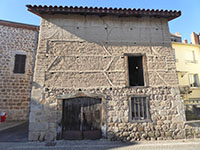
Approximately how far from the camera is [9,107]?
7855 millimetres

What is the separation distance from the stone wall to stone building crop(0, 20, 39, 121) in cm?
402

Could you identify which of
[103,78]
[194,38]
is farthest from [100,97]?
[194,38]

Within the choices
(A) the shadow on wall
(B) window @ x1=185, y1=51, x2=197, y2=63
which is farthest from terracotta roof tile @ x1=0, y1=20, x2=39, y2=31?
(B) window @ x1=185, y1=51, x2=197, y2=63

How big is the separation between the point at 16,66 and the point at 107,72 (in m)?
6.89

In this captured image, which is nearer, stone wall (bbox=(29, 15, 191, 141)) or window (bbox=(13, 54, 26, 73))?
stone wall (bbox=(29, 15, 191, 141))

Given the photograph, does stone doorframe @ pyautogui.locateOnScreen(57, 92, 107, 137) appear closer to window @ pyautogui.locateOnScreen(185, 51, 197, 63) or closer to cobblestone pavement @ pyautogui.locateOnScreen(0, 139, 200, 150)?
cobblestone pavement @ pyautogui.locateOnScreen(0, 139, 200, 150)

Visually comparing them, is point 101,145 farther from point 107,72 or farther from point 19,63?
point 19,63

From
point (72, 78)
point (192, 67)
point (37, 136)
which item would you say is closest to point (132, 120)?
point (72, 78)

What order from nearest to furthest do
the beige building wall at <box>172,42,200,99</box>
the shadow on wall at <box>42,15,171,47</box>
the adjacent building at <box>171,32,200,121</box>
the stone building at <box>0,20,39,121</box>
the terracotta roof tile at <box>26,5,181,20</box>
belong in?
the terracotta roof tile at <box>26,5,181,20</box>, the shadow on wall at <box>42,15,171,47</box>, the stone building at <box>0,20,39,121</box>, the adjacent building at <box>171,32,200,121</box>, the beige building wall at <box>172,42,200,99</box>

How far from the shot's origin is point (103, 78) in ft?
17.4

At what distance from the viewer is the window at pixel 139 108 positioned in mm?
5082

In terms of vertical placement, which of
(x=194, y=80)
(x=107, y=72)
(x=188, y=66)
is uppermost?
(x=188, y=66)

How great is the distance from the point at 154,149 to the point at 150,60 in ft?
11.8

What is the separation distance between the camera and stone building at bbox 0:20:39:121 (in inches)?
312
